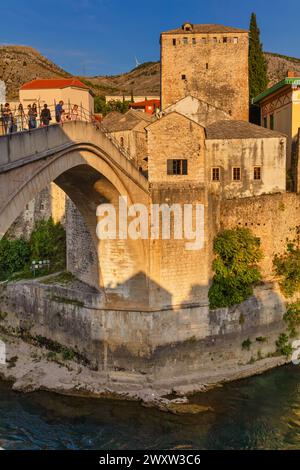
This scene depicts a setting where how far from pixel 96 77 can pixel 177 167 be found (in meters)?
84.7

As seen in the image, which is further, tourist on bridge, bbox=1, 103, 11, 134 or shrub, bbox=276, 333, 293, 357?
shrub, bbox=276, 333, 293, 357

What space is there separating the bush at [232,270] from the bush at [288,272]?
168cm

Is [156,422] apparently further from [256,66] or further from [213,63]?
[256,66]

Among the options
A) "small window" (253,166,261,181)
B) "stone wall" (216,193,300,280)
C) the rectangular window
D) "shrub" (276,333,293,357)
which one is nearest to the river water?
"shrub" (276,333,293,357)

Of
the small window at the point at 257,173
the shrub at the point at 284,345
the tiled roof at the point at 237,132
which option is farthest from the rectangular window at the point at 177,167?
the shrub at the point at 284,345

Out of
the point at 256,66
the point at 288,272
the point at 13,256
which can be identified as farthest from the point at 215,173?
the point at 256,66

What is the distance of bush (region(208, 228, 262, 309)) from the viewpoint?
1989 centimetres

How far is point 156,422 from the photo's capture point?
1631cm

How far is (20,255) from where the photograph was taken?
27.8 meters

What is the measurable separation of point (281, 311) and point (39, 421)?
425 inches

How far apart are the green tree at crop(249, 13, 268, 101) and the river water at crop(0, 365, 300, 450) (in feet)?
72.7

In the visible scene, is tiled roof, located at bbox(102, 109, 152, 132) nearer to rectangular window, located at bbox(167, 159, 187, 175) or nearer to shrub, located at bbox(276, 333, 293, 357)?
rectangular window, located at bbox(167, 159, 187, 175)
